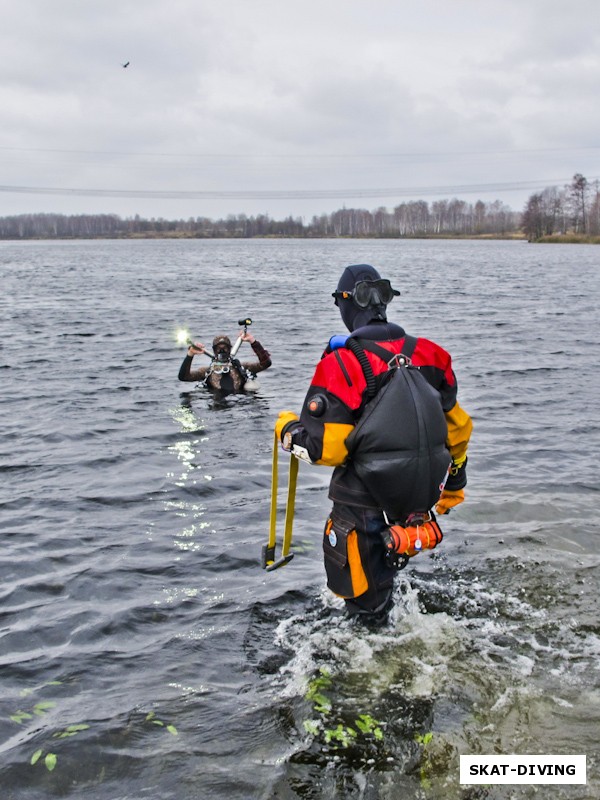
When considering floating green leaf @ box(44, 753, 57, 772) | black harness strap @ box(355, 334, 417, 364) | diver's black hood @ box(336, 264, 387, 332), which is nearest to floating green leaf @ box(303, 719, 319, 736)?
floating green leaf @ box(44, 753, 57, 772)

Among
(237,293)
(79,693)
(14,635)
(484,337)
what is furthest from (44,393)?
(237,293)

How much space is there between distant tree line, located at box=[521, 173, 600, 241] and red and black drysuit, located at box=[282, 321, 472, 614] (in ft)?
465

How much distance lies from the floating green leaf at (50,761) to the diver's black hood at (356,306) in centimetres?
352

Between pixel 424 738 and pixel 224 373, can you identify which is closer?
pixel 424 738

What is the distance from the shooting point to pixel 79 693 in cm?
554

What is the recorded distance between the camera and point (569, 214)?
155250 mm

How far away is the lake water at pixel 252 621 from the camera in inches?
185

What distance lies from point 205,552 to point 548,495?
447 cm

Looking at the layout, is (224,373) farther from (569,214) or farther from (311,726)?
(569,214)

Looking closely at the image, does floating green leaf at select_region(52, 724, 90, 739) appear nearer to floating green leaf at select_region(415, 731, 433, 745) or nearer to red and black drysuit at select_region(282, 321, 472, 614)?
red and black drysuit at select_region(282, 321, 472, 614)

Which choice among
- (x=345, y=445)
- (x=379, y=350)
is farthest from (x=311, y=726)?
(x=379, y=350)

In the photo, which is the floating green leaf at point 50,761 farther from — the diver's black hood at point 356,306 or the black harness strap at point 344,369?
the diver's black hood at point 356,306

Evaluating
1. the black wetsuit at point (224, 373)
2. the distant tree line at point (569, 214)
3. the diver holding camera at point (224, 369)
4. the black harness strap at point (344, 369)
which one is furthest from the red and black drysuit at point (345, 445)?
the distant tree line at point (569, 214)

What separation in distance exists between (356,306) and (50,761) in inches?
144
